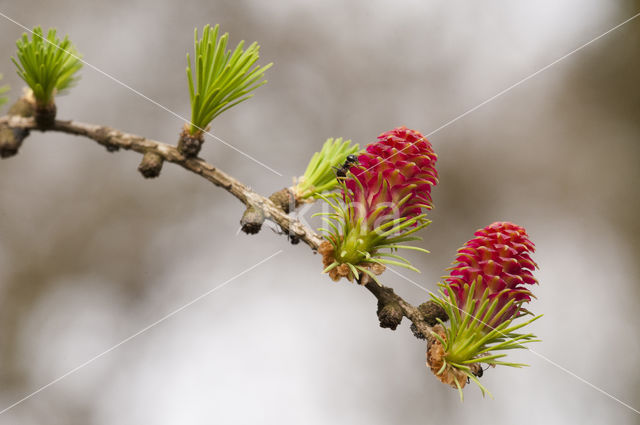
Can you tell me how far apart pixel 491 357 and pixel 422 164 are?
0.37 feet

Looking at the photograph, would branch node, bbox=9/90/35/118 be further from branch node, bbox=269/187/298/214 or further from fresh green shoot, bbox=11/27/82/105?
branch node, bbox=269/187/298/214

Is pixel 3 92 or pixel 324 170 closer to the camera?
pixel 3 92

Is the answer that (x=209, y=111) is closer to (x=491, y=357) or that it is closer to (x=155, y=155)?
(x=155, y=155)

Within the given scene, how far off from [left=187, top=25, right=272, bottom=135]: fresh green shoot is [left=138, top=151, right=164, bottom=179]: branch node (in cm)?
3

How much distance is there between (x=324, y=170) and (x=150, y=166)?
124 mm

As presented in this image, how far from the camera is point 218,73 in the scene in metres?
0.30

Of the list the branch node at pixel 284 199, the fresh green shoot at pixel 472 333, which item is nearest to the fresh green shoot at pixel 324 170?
the branch node at pixel 284 199

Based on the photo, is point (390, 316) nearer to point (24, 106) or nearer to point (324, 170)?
point (324, 170)

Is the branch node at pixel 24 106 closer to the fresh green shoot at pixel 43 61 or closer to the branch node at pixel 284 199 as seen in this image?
the fresh green shoot at pixel 43 61

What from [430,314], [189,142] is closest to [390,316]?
[430,314]

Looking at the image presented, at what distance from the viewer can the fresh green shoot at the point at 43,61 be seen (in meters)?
0.28

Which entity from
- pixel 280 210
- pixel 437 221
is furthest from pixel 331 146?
Answer: pixel 437 221

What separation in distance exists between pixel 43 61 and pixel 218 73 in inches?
3.8

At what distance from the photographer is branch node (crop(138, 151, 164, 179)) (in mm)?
303
